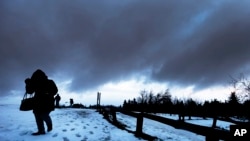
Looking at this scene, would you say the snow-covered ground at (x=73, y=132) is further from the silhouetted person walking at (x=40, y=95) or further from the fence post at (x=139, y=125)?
the silhouetted person walking at (x=40, y=95)

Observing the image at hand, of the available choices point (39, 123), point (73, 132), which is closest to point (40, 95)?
point (39, 123)

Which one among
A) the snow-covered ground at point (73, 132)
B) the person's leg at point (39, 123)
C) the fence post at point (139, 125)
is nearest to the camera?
the snow-covered ground at point (73, 132)

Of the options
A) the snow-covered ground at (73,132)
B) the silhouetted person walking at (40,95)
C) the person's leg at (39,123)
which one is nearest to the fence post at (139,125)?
the snow-covered ground at (73,132)

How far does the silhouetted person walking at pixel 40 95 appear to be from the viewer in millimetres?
6930

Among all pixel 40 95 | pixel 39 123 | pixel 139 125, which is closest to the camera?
pixel 39 123

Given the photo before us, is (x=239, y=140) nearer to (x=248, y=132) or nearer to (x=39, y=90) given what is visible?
(x=248, y=132)

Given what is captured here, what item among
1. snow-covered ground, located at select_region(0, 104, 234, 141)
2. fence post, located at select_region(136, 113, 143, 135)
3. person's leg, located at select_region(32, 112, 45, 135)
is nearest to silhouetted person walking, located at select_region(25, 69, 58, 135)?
person's leg, located at select_region(32, 112, 45, 135)

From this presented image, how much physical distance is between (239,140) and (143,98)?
10852 cm

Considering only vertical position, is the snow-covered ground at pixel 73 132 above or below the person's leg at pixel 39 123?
below

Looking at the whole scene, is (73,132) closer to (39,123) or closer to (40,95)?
(39,123)

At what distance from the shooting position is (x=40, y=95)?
7062 mm

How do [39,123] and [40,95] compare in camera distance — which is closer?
[39,123]

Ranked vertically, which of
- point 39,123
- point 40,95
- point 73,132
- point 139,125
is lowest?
point 73,132

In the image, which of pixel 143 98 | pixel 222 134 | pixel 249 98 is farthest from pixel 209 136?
pixel 143 98
